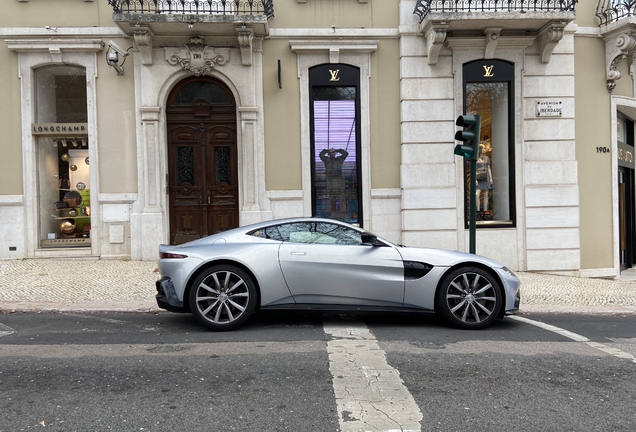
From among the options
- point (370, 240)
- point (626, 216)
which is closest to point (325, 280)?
point (370, 240)

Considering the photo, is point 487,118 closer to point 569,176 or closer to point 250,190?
point 569,176

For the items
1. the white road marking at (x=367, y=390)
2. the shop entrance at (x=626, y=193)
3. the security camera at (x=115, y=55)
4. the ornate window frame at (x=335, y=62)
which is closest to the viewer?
the white road marking at (x=367, y=390)

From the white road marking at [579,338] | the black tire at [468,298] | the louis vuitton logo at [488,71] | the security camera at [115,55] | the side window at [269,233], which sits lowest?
the white road marking at [579,338]

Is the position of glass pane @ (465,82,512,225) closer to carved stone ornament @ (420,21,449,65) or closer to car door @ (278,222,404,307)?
carved stone ornament @ (420,21,449,65)

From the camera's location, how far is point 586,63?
11.8 metres

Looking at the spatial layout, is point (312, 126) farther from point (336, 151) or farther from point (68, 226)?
point (68, 226)

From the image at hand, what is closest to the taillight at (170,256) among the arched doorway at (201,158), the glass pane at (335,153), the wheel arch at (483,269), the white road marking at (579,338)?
the wheel arch at (483,269)

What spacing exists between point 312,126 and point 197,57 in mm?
3152

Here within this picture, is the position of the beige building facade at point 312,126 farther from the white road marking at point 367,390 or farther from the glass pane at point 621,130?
the white road marking at point 367,390

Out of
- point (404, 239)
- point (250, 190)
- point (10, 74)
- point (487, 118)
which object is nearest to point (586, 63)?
point (487, 118)

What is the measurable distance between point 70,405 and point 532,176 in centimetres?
1088

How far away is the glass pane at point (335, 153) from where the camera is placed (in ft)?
38.7

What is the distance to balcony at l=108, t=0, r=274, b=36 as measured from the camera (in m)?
10.4

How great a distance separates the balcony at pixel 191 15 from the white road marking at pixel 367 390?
804 centimetres
